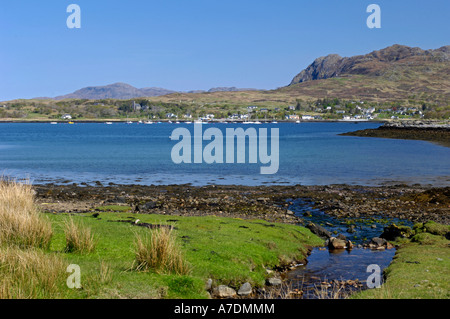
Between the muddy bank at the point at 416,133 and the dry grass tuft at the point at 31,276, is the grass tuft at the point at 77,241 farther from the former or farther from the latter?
the muddy bank at the point at 416,133

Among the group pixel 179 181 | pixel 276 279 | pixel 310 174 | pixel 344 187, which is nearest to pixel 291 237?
pixel 276 279

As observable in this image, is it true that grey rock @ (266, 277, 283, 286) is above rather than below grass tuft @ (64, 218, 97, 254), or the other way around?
below

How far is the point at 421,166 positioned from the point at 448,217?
111ft

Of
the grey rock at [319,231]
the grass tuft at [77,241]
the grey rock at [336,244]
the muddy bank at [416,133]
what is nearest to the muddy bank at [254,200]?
the grey rock at [319,231]

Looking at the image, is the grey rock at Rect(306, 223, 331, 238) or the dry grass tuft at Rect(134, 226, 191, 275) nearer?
the dry grass tuft at Rect(134, 226, 191, 275)

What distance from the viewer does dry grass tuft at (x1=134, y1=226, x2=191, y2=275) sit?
44.6 feet

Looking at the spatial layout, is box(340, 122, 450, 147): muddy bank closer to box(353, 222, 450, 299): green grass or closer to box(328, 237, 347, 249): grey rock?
box(353, 222, 450, 299): green grass

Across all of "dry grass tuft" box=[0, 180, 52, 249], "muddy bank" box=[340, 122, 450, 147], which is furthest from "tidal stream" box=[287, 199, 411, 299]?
"muddy bank" box=[340, 122, 450, 147]

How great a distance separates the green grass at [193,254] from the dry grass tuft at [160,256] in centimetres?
28

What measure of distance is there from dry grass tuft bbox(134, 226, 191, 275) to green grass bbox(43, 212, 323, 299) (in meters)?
0.28

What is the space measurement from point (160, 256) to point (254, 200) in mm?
20149

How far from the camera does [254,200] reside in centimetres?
3347

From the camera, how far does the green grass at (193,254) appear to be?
12.5 metres
